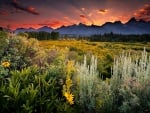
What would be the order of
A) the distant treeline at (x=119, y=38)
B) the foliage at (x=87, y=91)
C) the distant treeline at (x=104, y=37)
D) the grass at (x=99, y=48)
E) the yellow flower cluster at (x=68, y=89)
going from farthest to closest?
the distant treeline at (x=119, y=38) < the distant treeline at (x=104, y=37) < the grass at (x=99, y=48) < the foliage at (x=87, y=91) < the yellow flower cluster at (x=68, y=89)

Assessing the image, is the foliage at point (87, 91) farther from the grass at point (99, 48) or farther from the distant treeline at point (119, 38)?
the distant treeline at point (119, 38)

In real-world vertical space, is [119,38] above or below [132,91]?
below

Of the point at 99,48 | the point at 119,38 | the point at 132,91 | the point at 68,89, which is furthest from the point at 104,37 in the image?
the point at 132,91

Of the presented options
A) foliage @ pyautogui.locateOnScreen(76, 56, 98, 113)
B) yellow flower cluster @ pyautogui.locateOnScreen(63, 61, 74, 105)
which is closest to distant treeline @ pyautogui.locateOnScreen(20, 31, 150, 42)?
yellow flower cluster @ pyautogui.locateOnScreen(63, 61, 74, 105)

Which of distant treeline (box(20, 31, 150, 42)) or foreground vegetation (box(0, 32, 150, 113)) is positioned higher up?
foreground vegetation (box(0, 32, 150, 113))

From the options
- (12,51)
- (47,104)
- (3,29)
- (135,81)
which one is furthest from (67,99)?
(3,29)

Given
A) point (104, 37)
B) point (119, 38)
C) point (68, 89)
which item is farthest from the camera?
point (104, 37)

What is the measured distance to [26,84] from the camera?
682 centimetres

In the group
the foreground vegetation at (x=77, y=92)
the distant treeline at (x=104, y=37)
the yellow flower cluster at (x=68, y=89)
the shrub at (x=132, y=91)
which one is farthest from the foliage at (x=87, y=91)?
the distant treeline at (x=104, y=37)

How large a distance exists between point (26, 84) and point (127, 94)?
221cm

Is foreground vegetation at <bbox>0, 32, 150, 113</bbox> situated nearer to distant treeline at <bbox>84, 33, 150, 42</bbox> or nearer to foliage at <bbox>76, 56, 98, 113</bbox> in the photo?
foliage at <bbox>76, 56, 98, 113</bbox>

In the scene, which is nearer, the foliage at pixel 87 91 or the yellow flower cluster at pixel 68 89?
the yellow flower cluster at pixel 68 89

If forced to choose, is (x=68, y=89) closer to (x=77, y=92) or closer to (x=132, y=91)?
(x=77, y=92)

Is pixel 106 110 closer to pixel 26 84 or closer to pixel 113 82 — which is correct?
pixel 113 82
